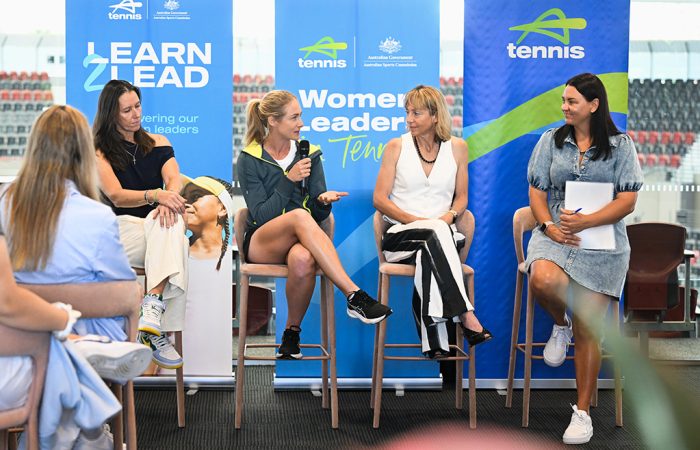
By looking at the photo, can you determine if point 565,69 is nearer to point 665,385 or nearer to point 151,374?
point 151,374

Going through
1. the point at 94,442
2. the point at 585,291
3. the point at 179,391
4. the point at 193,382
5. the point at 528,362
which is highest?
the point at 585,291

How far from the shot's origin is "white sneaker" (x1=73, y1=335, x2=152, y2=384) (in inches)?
80.6

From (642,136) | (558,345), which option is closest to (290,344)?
(558,345)

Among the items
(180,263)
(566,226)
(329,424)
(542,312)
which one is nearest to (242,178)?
(180,263)

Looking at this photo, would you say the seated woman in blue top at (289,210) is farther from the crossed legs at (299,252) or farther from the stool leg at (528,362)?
the stool leg at (528,362)

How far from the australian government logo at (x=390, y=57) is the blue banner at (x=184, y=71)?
718 millimetres

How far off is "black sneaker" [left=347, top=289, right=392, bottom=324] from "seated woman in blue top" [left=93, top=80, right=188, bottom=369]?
2.45 ft

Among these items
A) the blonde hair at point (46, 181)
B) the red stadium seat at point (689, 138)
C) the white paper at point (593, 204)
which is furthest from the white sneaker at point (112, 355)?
the red stadium seat at point (689, 138)

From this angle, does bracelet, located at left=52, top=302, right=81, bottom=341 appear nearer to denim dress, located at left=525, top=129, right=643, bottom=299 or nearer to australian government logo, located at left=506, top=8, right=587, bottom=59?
denim dress, located at left=525, top=129, right=643, bottom=299

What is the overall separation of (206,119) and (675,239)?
2.83 m

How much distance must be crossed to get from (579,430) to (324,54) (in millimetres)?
2179

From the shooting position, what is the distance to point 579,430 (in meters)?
3.45

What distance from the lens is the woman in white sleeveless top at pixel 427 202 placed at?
3600mm

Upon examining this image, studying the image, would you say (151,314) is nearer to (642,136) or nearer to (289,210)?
(289,210)
